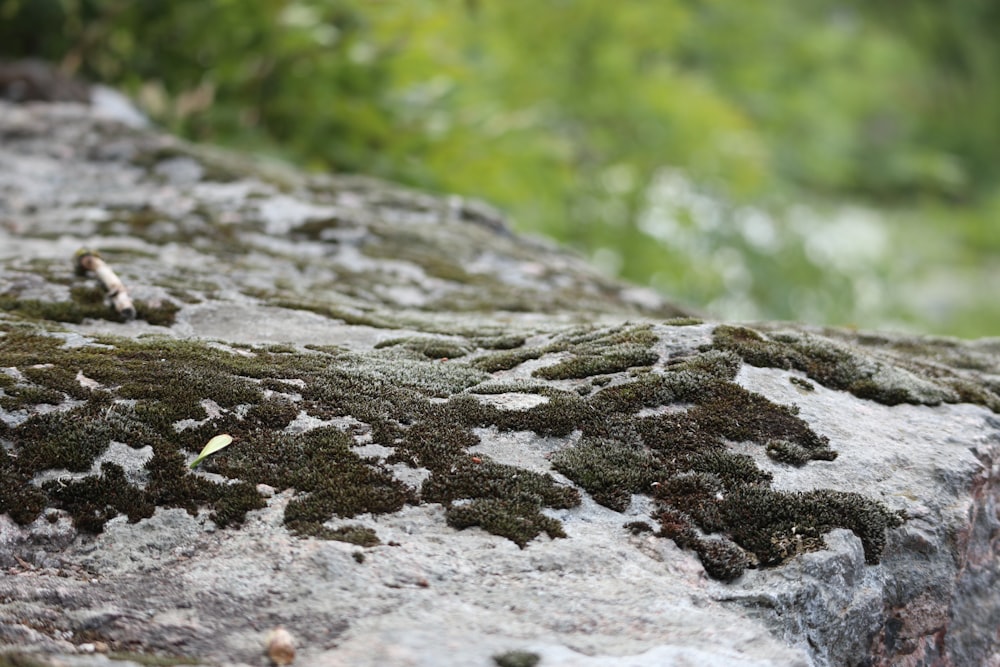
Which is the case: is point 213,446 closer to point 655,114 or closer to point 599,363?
point 599,363

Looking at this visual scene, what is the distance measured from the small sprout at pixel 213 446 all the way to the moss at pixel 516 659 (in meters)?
1.78

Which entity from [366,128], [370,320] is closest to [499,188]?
[366,128]

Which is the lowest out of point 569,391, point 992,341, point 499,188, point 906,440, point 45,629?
point 45,629

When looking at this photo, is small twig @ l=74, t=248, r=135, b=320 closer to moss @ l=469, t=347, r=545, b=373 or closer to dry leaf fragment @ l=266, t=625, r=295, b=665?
moss @ l=469, t=347, r=545, b=373

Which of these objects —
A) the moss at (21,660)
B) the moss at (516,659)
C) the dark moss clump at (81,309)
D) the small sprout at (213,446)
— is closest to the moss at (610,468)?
the moss at (516,659)

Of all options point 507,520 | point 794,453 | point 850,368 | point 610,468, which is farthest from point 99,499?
point 850,368

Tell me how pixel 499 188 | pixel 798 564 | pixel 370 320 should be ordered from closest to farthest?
pixel 798 564 < pixel 370 320 < pixel 499 188

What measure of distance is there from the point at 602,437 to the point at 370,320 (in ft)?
7.97

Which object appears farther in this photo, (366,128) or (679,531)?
(366,128)

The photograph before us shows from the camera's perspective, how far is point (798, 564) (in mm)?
3895

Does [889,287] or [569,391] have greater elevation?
[889,287]

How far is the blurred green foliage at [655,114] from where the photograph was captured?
1195 centimetres

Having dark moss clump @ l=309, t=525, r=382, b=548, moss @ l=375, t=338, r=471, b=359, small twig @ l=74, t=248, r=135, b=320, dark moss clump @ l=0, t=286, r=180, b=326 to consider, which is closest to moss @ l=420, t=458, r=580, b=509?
dark moss clump @ l=309, t=525, r=382, b=548

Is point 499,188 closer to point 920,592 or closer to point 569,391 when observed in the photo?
point 569,391
